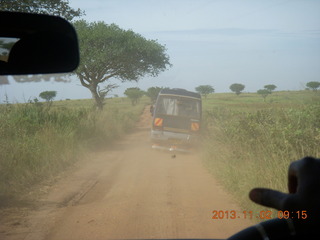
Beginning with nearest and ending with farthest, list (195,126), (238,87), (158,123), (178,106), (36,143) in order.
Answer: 1. (36,143)
2. (195,126)
3. (158,123)
4. (178,106)
5. (238,87)

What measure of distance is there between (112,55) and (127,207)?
1657 centimetres

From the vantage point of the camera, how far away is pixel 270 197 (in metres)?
1.39

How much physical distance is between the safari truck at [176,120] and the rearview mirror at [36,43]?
33.3 ft

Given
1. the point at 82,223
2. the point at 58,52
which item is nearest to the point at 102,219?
the point at 82,223

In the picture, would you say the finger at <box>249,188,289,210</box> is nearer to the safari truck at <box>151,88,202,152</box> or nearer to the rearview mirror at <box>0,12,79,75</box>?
the rearview mirror at <box>0,12,79,75</box>

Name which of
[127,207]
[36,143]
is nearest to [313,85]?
[36,143]

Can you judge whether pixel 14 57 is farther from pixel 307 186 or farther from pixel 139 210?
pixel 139 210

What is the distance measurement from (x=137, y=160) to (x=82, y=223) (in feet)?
18.2

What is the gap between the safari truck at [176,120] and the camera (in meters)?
13.0

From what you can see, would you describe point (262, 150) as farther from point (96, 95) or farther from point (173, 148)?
point (96, 95)
